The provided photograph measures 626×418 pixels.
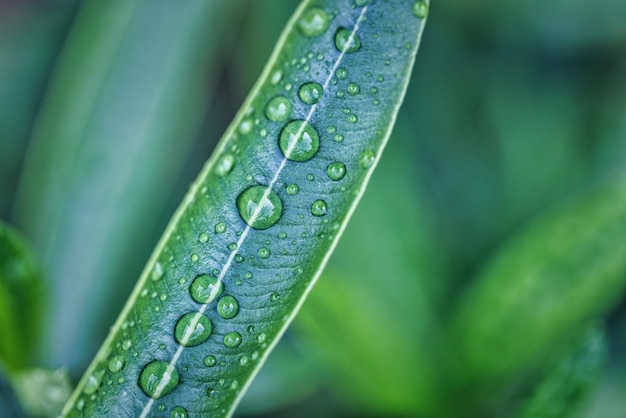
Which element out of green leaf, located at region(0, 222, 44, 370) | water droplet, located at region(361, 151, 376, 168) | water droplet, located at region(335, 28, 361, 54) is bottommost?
green leaf, located at region(0, 222, 44, 370)

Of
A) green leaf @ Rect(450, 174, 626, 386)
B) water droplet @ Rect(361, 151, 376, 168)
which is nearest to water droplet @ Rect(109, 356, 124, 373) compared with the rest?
water droplet @ Rect(361, 151, 376, 168)

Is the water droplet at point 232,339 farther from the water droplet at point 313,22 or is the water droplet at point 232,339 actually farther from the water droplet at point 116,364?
the water droplet at point 313,22

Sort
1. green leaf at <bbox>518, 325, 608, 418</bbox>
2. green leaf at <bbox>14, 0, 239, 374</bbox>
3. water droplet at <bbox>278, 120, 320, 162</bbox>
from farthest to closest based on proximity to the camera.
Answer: green leaf at <bbox>14, 0, 239, 374</bbox> → green leaf at <bbox>518, 325, 608, 418</bbox> → water droplet at <bbox>278, 120, 320, 162</bbox>

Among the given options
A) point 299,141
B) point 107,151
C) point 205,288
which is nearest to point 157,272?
point 205,288

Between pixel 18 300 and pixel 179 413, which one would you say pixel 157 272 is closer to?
pixel 179 413

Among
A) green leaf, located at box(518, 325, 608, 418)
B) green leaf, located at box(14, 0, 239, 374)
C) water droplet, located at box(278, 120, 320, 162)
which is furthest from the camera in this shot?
green leaf, located at box(14, 0, 239, 374)

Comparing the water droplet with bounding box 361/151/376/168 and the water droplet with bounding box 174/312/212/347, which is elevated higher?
the water droplet with bounding box 361/151/376/168

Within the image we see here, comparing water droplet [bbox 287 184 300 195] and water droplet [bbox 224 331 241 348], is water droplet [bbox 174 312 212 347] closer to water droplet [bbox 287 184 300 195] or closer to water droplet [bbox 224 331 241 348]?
water droplet [bbox 224 331 241 348]
